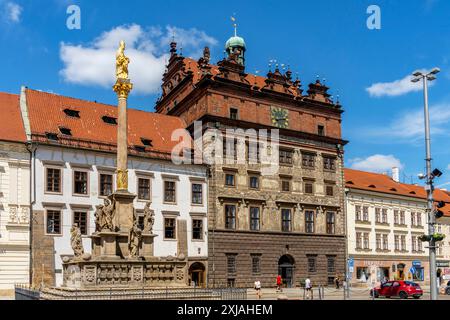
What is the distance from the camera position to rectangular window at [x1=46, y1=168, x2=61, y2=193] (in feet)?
112

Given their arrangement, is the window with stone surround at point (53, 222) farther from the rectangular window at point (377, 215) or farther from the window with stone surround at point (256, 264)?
the rectangular window at point (377, 215)

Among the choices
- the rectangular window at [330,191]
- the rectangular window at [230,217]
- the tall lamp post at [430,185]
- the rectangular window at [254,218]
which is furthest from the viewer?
the rectangular window at [330,191]

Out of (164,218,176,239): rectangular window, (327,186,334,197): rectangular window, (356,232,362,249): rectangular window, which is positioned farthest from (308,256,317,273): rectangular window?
(164,218,176,239): rectangular window

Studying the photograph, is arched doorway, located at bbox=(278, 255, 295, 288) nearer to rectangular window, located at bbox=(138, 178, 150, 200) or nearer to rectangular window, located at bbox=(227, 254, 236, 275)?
rectangular window, located at bbox=(227, 254, 236, 275)

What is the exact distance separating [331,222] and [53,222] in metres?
23.6

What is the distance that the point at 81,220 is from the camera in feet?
114

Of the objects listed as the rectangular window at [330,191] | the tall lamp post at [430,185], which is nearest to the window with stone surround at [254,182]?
the rectangular window at [330,191]

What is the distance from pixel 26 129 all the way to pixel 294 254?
22282mm

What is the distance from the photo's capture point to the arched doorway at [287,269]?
43594 mm

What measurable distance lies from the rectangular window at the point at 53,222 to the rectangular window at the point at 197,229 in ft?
31.9

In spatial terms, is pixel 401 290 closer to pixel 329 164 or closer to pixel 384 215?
pixel 329 164

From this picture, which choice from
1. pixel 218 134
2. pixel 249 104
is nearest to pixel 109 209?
pixel 218 134

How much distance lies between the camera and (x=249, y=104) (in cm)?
4406

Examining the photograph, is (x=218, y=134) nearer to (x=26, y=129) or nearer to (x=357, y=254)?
(x=26, y=129)
